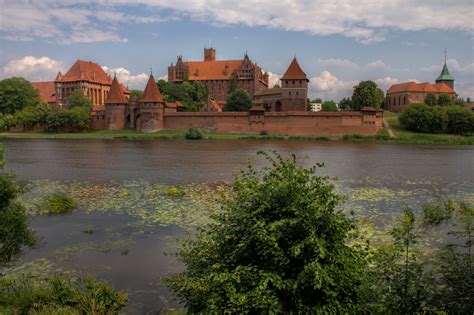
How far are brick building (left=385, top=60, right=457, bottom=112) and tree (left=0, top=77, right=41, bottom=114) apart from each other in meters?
61.4

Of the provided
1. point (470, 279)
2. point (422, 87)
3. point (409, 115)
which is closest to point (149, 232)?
point (470, 279)

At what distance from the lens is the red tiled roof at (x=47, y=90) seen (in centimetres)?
7506

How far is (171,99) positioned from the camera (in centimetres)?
6359

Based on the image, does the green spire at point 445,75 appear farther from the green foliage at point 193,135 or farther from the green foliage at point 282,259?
the green foliage at point 282,259

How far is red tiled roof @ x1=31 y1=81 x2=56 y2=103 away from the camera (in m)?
75.1

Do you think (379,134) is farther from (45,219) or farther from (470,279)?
(470,279)

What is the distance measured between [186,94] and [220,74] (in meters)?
14.6

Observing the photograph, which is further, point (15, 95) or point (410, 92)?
point (410, 92)

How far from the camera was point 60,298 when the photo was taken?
6.18 meters

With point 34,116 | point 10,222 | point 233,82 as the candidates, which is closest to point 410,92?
point 233,82

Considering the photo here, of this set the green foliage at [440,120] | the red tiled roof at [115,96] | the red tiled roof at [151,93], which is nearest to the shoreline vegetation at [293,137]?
the green foliage at [440,120]

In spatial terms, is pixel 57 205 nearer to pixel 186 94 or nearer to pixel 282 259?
pixel 282 259

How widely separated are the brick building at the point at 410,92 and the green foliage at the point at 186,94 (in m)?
35.5

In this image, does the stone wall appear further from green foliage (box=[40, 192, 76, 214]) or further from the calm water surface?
green foliage (box=[40, 192, 76, 214])
